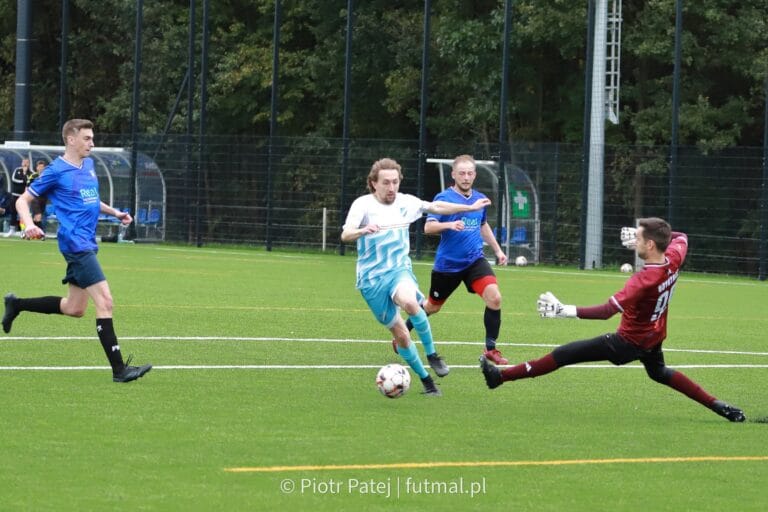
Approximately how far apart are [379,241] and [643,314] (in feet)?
7.84

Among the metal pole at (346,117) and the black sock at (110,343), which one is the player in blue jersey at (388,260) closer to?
the black sock at (110,343)

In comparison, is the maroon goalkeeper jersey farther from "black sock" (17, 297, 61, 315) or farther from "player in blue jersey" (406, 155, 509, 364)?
"black sock" (17, 297, 61, 315)

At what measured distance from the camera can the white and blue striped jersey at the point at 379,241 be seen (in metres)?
11.9

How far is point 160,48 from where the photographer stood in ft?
164

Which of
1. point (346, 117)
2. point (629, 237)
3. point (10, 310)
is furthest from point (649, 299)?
point (346, 117)

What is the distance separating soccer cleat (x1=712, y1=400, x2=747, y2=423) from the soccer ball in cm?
232

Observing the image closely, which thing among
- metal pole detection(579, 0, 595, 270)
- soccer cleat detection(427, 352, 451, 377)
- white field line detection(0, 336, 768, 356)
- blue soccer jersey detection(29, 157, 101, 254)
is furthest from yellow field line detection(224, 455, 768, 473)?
metal pole detection(579, 0, 595, 270)

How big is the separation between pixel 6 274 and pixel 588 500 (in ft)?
61.5

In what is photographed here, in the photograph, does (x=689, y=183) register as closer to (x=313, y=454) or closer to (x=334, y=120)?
(x=334, y=120)

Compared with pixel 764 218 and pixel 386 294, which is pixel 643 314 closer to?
pixel 386 294

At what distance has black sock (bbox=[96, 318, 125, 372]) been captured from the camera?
1214 cm

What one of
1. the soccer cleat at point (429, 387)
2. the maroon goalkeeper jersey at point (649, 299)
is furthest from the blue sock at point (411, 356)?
the maroon goalkeeper jersey at point (649, 299)

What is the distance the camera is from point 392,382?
1144 centimetres

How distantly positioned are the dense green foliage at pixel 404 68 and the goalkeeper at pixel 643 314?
85.8 feet
